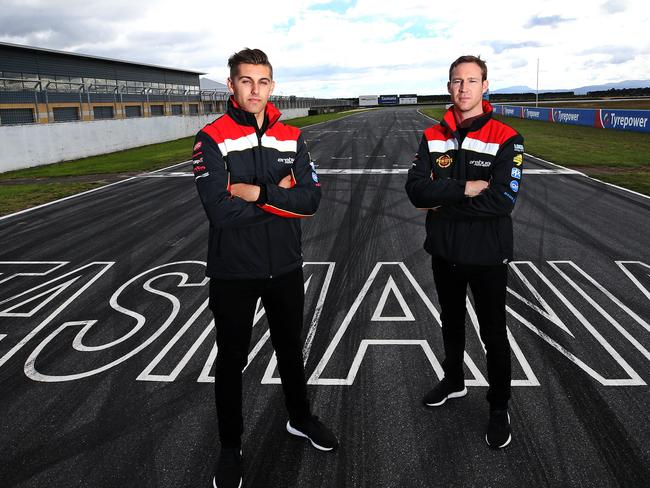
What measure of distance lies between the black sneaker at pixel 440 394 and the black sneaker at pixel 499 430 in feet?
1.31

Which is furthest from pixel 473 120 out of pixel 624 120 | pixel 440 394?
pixel 624 120

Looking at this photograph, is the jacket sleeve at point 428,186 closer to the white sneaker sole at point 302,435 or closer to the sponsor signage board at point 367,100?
the white sneaker sole at point 302,435

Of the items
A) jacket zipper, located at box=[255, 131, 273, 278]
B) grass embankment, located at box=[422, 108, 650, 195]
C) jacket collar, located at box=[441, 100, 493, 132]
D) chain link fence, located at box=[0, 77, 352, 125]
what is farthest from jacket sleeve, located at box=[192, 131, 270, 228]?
chain link fence, located at box=[0, 77, 352, 125]

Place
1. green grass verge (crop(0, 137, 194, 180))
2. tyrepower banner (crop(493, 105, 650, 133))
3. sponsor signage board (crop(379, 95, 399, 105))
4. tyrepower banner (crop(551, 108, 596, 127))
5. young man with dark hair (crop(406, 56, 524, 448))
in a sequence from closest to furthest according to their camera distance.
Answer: young man with dark hair (crop(406, 56, 524, 448))
green grass verge (crop(0, 137, 194, 180))
tyrepower banner (crop(493, 105, 650, 133))
tyrepower banner (crop(551, 108, 596, 127))
sponsor signage board (crop(379, 95, 399, 105))

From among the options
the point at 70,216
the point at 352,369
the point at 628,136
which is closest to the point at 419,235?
the point at 352,369

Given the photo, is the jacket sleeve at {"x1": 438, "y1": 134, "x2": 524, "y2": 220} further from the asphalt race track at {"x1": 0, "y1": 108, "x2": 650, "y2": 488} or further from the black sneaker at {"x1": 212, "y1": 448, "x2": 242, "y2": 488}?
the black sneaker at {"x1": 212, "y1": 448, "x2": 242, "y2": 488}

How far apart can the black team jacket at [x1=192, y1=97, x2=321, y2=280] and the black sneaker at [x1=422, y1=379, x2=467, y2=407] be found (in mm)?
1439

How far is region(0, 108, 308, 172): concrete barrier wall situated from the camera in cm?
1703

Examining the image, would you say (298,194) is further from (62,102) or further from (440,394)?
(62,102)

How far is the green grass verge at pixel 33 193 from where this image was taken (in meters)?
11.1

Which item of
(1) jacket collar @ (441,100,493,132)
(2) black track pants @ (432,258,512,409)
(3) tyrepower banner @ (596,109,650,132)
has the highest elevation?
(3) tyrepower banner @ (596,109,650,132)

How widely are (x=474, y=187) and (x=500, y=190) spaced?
15 cm

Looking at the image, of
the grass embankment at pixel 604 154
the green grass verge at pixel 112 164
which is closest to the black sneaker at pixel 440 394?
the grass embankment at pixel 604 154

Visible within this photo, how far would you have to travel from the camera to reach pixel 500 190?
9.68 feet
